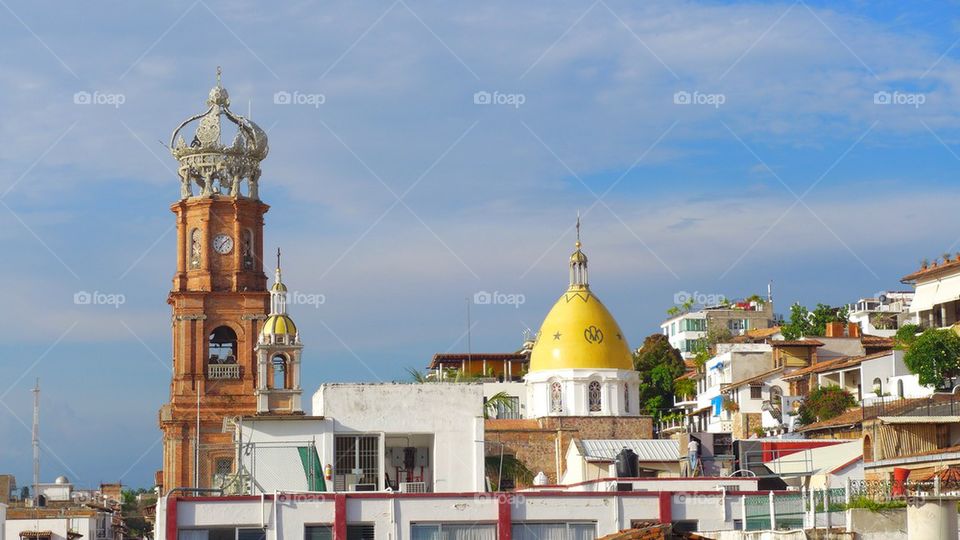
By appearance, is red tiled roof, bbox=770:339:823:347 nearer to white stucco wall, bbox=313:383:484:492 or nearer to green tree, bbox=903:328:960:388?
green tree, bbox=903:328:960:388

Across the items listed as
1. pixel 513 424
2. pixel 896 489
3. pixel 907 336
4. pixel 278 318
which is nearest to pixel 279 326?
pixel 278 318

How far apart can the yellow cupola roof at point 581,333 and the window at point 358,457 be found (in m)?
41.6

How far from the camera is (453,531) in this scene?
32719 millimetres

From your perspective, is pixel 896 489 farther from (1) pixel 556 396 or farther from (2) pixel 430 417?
(1) pixel 556 396

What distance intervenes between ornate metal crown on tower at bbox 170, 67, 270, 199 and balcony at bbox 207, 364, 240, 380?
8312 millimetres

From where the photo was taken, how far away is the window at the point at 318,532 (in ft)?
106

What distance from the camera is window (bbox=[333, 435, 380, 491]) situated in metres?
39.0

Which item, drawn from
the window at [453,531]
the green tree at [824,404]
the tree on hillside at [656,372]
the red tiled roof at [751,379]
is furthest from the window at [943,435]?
the tree on hillside at [656,372]

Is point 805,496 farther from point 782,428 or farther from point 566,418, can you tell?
point 566,418

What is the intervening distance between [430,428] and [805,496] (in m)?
10.7

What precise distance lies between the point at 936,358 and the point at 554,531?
1382 inches

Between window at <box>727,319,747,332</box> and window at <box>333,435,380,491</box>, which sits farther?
window at <box>727,319,747,332</box>

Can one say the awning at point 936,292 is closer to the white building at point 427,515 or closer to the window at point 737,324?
the white building at point 427,515

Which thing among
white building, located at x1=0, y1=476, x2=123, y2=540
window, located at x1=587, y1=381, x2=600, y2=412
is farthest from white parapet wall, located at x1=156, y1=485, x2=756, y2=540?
→ window, located at x1=587, y1=381, x2=600, y2=412
